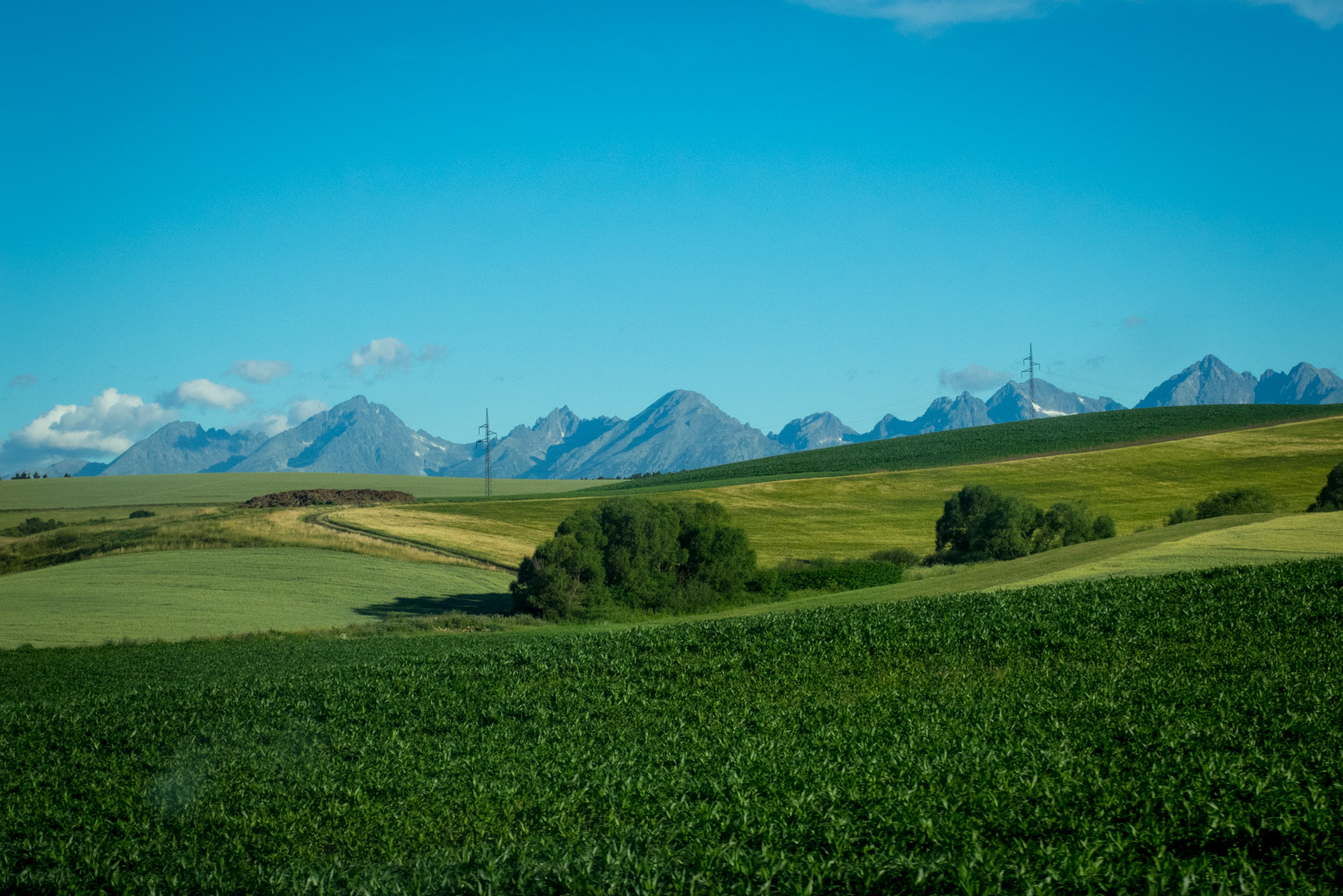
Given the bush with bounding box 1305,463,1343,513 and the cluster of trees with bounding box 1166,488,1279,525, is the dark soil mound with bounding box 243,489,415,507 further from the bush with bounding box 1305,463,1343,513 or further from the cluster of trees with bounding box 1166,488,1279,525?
the bush with bounding box 1305,463,1343,513

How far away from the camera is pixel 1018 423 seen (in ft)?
389

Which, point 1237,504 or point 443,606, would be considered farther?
point 1237,504

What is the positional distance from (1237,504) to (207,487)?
133 meters

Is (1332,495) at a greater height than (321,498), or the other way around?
(321,498)

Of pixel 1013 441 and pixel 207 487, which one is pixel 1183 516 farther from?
pixel 207 487

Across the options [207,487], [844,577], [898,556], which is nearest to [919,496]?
[898,556]

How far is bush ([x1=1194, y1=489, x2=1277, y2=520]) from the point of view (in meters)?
48.6

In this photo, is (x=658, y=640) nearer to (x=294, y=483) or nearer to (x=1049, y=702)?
(x=1049, y=702)

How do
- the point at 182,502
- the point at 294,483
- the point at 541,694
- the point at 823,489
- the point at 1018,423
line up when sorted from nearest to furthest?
the point at 541,694 < the point at 823,489 < the point at 182,502 < the point at 1018,423 < the point at 294,483

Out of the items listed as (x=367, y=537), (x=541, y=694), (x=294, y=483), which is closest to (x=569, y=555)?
(x=367, y=537)

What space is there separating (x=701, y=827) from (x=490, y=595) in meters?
41.6

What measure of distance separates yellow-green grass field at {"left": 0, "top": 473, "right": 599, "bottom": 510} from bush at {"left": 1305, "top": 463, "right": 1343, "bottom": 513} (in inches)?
3165

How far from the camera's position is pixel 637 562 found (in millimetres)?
45281

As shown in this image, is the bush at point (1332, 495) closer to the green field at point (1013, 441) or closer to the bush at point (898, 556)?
the bush at point (898, 556)
